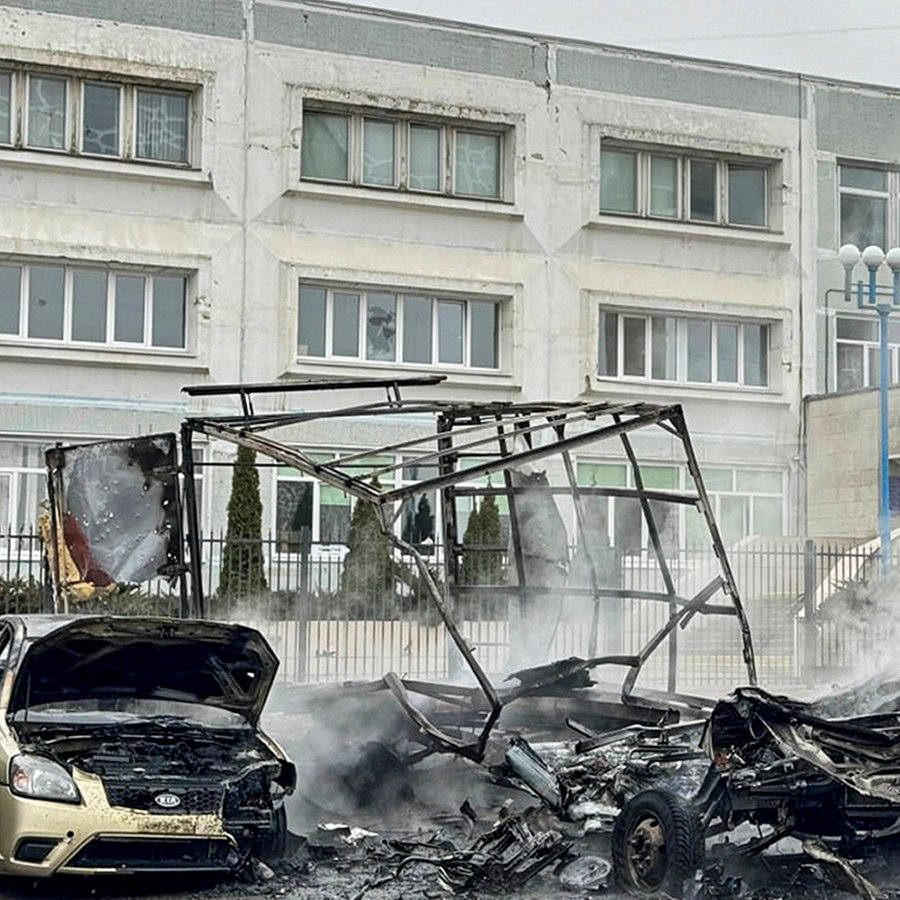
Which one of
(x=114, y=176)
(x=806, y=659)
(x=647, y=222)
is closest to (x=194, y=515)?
(x=806, y=659)

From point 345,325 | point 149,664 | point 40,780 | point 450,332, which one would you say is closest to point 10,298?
point 345,325

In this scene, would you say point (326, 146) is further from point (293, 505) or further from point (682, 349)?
point (682, 349)

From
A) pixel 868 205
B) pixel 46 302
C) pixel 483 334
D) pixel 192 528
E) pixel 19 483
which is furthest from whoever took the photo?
pixel 868 205

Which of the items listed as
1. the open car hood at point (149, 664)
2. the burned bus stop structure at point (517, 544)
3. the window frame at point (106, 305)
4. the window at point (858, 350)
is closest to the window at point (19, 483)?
the window frame at point (106, 305)

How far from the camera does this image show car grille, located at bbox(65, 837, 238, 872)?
7641 millimetres

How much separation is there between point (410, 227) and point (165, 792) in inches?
784

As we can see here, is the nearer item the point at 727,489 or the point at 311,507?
the point at 311,507

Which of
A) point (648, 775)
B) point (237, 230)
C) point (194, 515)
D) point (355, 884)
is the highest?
point (237, 230)

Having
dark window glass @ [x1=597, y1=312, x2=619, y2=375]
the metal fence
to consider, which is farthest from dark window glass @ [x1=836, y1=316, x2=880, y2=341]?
the metal fence

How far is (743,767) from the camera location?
7.94 metres

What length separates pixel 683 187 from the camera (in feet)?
96.2

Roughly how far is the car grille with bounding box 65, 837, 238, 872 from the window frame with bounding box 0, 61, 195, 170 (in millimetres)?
18522

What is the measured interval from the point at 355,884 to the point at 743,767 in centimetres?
235

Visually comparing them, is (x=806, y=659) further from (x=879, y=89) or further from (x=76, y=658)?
(x=879, y=89)
